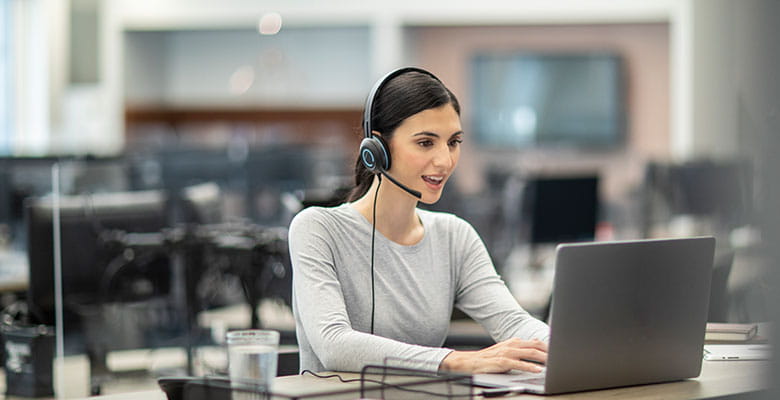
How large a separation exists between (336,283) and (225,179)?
4.25 metres

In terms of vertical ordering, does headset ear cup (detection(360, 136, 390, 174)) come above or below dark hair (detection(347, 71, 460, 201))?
below

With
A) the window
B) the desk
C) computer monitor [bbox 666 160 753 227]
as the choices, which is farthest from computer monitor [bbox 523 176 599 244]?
the window

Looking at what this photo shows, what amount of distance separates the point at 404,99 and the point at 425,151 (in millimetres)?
107

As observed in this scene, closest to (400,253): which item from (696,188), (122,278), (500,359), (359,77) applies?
(500,359)

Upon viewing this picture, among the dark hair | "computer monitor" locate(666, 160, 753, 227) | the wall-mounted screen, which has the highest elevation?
the wall-mounted screen

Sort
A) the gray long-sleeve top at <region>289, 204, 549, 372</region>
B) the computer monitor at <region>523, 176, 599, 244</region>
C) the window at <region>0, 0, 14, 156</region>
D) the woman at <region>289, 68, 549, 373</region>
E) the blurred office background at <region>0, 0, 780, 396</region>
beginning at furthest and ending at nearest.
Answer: the window at <region>0, 0, 14, 156</region> < the blurred office background at <region>0, 0, 780, 396</region> < the computer monitor at <region>523, 176, 599, 244</region> < the woman at <region>289, 68, 549, 373</region> < the gray long-sleeve top at <region>289, 204, 549, 372</region>

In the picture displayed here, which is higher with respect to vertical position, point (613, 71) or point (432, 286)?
point (613, 71)

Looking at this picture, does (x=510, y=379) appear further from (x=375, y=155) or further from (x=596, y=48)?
(x=596, y=48)

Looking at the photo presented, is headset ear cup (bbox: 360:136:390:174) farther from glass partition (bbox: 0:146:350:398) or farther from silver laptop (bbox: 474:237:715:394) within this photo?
glass partition (bbox: 0:146:350:398)

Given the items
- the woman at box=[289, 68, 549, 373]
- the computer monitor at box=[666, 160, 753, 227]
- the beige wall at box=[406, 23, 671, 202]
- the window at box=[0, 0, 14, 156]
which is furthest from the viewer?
the beige wall at box=[406, 23, 671, 202]

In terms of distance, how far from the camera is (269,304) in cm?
433

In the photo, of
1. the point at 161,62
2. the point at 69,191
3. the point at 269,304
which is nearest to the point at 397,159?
the point at 269,304

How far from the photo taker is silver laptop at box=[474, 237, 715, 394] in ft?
4.90

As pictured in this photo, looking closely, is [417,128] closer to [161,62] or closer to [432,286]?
[432,286]
